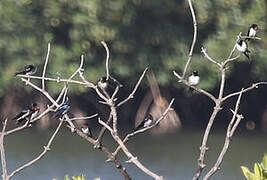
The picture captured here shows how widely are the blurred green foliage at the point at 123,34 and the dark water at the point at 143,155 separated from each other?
57.8 inches

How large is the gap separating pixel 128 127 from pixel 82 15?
447 centimetres

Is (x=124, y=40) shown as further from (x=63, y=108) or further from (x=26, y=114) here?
(x=63, y=108)

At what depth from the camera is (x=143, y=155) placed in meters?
24.5

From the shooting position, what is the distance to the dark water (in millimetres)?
21734

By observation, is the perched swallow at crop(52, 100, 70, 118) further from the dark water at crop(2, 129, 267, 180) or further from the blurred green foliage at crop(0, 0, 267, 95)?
the blurred green foliage at crop(0, 0, 267, 95)

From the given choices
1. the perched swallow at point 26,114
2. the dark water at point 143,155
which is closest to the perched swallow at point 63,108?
the perched swallow at point 26,114

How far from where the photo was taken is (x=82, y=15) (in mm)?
24375

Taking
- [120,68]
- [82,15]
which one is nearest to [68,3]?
[82,15]

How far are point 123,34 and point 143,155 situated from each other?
2840 millimetres

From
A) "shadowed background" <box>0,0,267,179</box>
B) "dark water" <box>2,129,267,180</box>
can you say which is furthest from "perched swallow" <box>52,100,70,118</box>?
"shadowed background" <box>0,0,267,179</box>

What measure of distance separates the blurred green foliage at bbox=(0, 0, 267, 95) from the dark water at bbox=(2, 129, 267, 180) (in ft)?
4.82

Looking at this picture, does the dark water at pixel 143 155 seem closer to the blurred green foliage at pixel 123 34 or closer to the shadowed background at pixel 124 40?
the shadowed background at pixel 124 40

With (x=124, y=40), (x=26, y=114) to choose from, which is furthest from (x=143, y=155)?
(x=26, y=114)

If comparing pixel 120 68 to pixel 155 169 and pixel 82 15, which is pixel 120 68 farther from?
pixel 155 169
